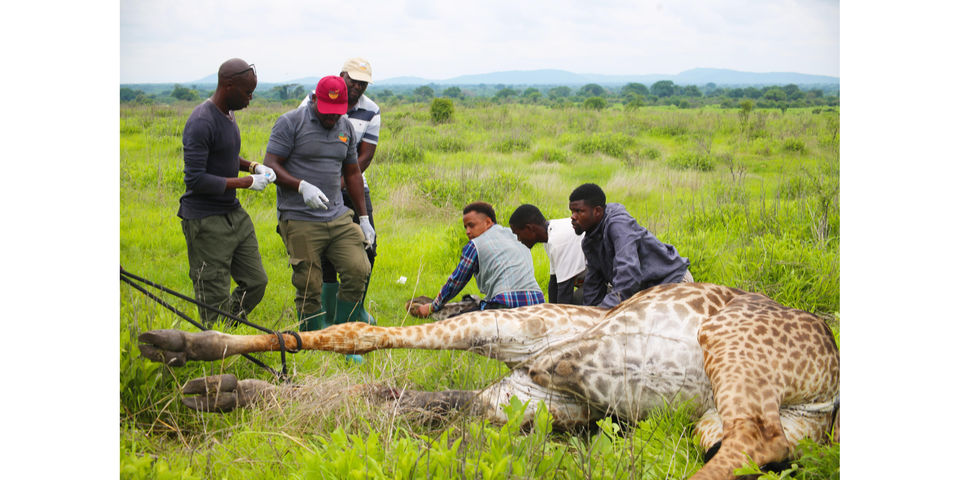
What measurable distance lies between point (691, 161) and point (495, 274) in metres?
9.60

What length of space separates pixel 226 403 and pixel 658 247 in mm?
2931

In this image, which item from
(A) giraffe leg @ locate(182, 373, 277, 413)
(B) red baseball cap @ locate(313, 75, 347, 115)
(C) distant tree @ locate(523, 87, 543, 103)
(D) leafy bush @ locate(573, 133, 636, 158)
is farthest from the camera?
(C) distant tree @ locate(523, 87, 543, 103)

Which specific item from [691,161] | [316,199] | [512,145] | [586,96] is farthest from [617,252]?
[586,96]

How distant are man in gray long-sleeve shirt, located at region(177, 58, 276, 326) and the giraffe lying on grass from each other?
4.20ft

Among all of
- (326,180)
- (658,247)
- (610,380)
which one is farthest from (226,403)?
(658,247)

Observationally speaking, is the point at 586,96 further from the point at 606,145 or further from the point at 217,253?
the point at 217,253

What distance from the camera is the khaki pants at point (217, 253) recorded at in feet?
16.3

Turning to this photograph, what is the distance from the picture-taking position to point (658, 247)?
491cm

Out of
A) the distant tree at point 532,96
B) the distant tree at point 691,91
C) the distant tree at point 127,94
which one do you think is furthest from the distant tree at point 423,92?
the distant tree at point 127,94

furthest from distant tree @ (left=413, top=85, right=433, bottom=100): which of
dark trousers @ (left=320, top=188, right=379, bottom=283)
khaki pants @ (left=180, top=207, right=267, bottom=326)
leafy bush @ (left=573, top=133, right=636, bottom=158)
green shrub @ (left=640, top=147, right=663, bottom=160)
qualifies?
khaki pants @ (left=180, top=207, right=267, bottom=326)

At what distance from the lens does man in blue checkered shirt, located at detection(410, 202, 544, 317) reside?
5.04 metres

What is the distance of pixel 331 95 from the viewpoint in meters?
5.14

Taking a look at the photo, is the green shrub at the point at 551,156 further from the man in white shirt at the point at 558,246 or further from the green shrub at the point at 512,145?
the man in white shirt at the point at 558,246

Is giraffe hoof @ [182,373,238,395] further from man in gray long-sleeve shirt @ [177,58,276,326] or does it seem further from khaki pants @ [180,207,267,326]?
khaki pants @ [180,207,267,326]
